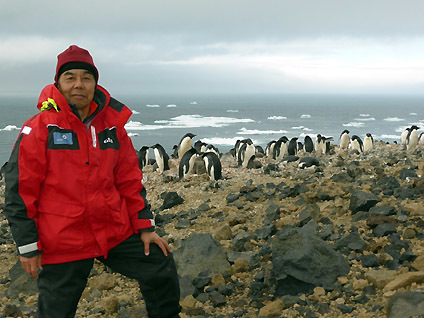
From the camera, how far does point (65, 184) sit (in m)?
2.35

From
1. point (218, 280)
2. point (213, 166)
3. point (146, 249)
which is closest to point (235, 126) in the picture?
point (213, 166)

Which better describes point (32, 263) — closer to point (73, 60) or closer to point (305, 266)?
point (73, 60)

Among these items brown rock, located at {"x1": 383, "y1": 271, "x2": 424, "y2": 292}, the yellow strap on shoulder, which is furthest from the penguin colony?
the yellow strap on shoulder

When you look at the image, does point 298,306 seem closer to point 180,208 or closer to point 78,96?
point 78,96

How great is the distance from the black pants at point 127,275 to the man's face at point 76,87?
912 millimetres

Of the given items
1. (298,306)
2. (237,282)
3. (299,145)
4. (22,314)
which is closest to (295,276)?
(298,306)

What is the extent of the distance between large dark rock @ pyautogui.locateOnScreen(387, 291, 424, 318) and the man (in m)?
1.46

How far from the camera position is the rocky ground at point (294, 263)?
3221 mm

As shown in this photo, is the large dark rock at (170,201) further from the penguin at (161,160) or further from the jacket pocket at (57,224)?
the penguin at (161,160)

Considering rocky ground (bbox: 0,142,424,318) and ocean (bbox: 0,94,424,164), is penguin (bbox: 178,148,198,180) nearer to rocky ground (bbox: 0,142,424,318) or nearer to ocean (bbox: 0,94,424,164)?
rocky ground (bbox: 0,142,424,318)

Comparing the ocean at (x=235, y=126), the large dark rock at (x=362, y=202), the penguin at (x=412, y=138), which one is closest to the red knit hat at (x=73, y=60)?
the large dark rock at (x=362, y=202)

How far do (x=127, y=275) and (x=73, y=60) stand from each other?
1.37m

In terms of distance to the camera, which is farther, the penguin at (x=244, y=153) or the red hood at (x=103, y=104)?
the penguin at (x=244, y=153)

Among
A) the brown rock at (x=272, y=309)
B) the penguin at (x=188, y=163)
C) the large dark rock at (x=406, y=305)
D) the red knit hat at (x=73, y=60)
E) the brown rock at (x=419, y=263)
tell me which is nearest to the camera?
the red knit hat at (x=73, y=60)
